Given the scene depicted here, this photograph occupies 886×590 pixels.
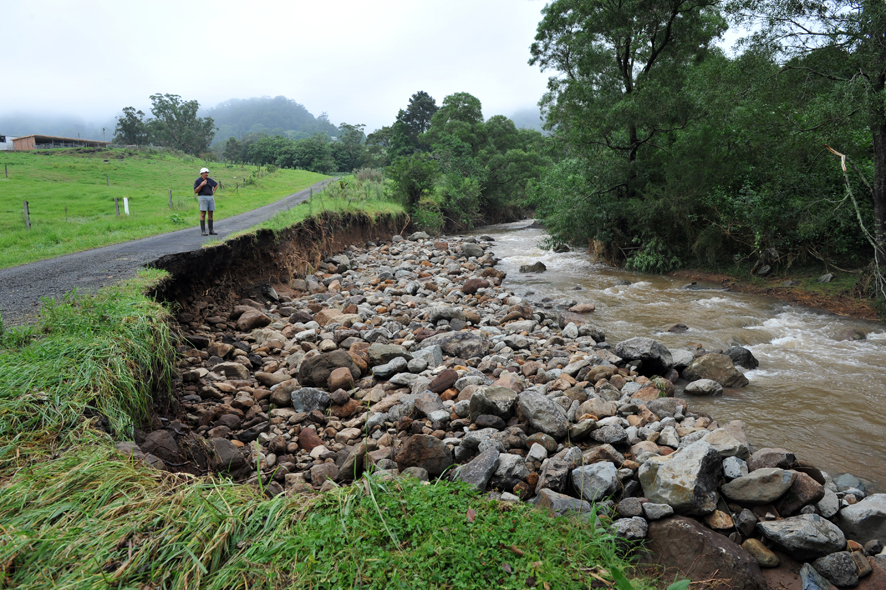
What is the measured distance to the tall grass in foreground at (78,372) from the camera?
2826mm

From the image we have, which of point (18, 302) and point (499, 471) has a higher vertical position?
point (18, 302)

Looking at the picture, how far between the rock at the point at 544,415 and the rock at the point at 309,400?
2.19 meters

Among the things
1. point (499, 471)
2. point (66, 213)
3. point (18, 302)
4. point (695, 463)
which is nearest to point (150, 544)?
point (499, 471)

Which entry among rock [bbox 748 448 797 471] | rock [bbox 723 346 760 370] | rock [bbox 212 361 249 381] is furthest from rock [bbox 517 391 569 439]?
rock [bbox 723 346 760 370]

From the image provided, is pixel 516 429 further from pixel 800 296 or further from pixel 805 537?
pixel 800 296

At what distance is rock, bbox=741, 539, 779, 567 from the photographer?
2.97 metres

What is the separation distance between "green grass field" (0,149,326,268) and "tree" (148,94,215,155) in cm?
2262

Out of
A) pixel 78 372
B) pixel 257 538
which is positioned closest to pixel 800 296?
pixel 257 538

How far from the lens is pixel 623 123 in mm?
13258

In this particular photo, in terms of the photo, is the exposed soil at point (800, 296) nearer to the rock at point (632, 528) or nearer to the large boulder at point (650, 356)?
Result: the large boulder at point (650, 356)

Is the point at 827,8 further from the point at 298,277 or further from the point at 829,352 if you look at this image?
the point at 298,277

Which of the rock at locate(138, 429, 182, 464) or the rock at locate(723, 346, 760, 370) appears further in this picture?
Result: the rock at locate(723, 346, 760, 370)

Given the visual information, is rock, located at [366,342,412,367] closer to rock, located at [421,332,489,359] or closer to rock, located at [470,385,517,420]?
rock, located at [421,332,489,359]

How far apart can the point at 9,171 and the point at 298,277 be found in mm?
32041
